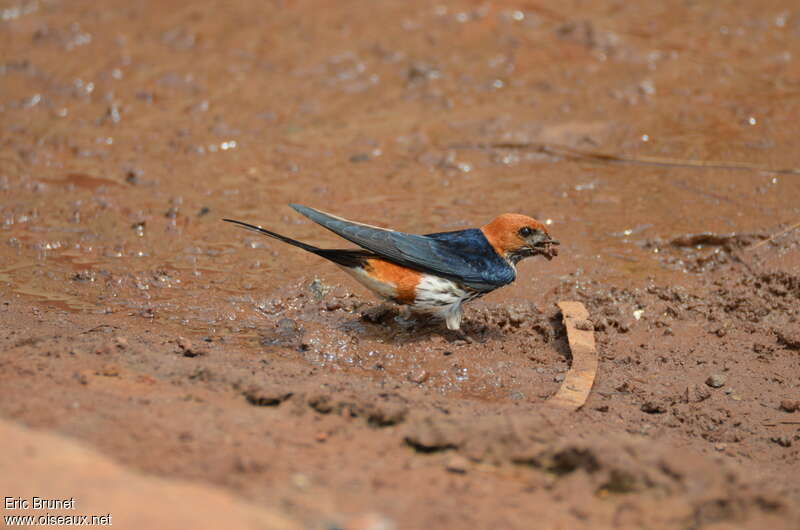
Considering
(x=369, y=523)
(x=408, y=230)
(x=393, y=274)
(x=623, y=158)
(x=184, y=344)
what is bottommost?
(x=408, y=230)

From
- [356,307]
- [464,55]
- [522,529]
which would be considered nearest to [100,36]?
[464,55]

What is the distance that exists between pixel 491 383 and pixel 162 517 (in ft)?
8.73

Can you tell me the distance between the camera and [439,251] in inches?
217

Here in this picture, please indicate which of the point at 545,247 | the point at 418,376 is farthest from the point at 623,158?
the point at 418,376

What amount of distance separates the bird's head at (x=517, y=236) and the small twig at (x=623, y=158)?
2.74m

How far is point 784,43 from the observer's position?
998 centimetres

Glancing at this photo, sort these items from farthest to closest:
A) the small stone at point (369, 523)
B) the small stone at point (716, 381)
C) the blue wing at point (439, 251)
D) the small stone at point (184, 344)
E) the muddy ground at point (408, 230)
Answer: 1. the blue wing at point (439, 251)
2. the small stone at point (716, 381)
3. the small stone at point (184, 344)
4. the muddy ground at point (408, 230)
5. the small stone at point (369, 523)

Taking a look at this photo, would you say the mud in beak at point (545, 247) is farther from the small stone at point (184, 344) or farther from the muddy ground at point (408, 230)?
the small stone at point (184, 344)

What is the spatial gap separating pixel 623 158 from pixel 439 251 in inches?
129

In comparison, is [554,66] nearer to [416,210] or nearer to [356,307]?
[416,210]

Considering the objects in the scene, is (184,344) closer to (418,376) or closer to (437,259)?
(418,376)

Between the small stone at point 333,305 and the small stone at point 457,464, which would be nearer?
the small stone at point 457,464

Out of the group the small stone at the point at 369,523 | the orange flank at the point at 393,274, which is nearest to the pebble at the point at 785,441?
the orange flank at the point at 393,274

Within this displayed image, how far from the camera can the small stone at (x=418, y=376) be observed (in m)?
5.18
